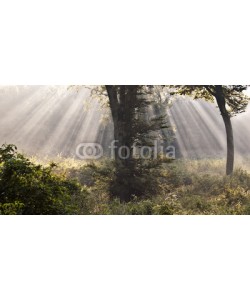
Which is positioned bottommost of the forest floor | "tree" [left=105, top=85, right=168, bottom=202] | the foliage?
the forest floor

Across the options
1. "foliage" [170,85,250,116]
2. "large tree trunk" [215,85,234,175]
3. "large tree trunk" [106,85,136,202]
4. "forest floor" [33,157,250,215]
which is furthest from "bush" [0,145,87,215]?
"large tree trunk" [215,85,234,175]

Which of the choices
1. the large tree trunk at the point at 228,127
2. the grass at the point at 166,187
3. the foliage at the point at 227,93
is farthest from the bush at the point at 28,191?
the large tree trunk at the point at 228,127

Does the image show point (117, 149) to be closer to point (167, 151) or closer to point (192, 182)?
point (167, 151)

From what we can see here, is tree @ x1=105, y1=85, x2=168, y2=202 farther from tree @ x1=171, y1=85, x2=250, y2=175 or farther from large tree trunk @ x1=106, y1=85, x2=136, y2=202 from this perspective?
tree @ x1=171, y1=85, x2=250, y2=175

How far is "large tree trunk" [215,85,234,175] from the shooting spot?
1055 centimetres

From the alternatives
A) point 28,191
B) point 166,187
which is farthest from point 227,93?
point 28,191

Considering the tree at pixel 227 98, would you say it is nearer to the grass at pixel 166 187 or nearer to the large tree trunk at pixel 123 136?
the grass at pixel 166 187

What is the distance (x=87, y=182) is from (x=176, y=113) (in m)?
2.71

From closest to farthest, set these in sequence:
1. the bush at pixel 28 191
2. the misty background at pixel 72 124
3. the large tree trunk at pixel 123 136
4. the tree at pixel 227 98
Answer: the bush at pixel 28 191 → the misty background at pixel 72 124 → the large tree trunk at pixel 123 136 → the tree at pixel 227 98

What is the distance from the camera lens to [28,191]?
863cm

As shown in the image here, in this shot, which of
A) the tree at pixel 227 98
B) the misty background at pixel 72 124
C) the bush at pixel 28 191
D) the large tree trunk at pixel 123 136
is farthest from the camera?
the tree at pixel 227 98

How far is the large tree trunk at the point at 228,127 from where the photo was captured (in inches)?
416

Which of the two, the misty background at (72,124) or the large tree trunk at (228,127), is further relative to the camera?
the large tree trunk at (228,127)
